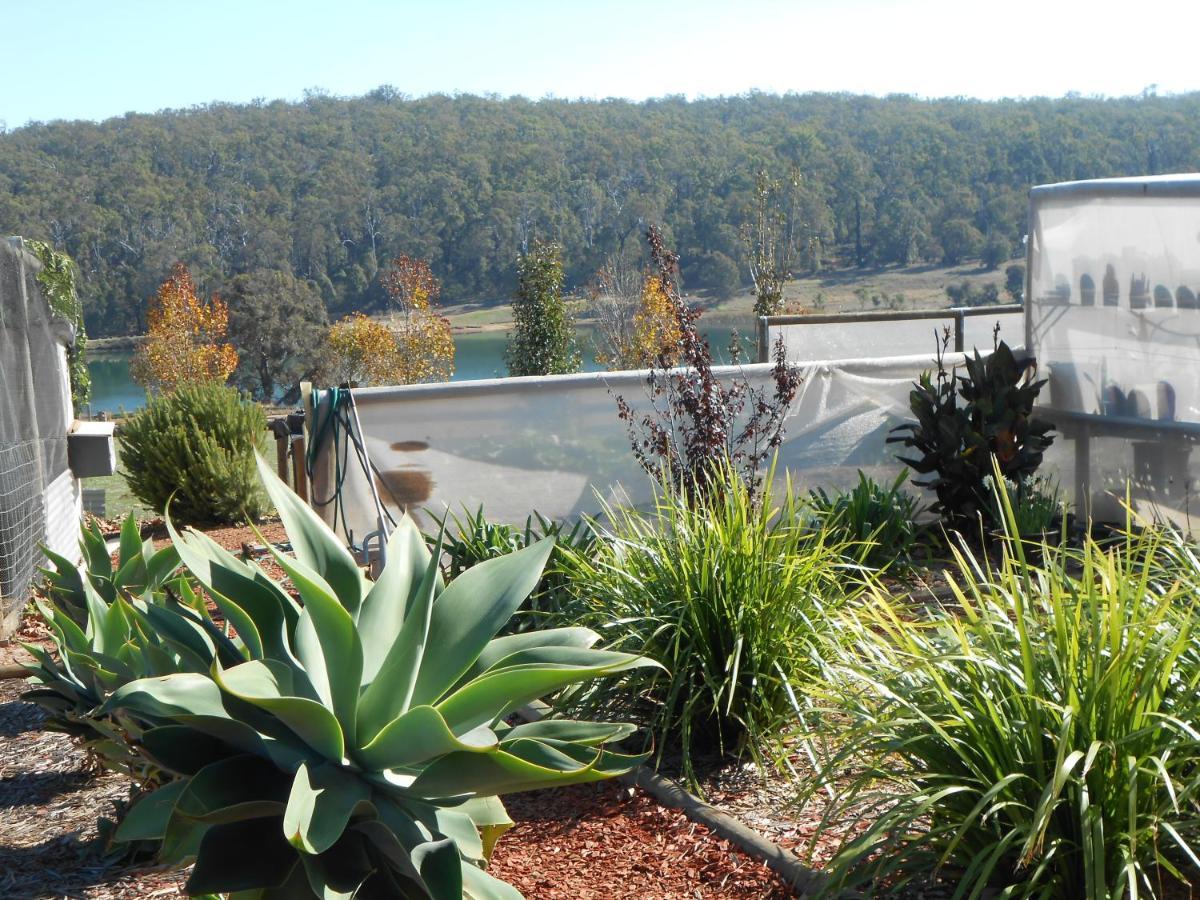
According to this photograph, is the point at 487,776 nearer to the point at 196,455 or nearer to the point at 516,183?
the point at 196,455

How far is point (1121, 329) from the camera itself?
695 centimetres

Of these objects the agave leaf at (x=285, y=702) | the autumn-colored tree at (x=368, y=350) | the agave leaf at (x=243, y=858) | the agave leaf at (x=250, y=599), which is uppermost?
the agave leaf at (x=250, y=599)

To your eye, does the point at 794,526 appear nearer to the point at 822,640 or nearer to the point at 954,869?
the point at 822,640

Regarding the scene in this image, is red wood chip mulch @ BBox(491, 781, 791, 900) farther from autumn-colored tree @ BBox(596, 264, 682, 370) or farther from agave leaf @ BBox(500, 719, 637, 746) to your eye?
autumn-colored tree @ BBox(596, 264, 682, 370)

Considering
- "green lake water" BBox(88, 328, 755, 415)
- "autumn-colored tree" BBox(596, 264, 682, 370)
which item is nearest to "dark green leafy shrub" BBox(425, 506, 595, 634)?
"autumn-colored tree" BBox(596, 264, 682, 370)

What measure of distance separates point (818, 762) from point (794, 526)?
802 mm

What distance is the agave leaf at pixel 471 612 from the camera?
237 centimetres

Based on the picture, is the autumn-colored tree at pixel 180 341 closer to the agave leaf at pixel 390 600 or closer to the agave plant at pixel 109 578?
the agave plant at pixel 109 578

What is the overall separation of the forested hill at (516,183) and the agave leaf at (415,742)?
43867mm

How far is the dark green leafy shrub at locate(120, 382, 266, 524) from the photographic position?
31.7 ft

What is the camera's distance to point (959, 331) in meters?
8.89

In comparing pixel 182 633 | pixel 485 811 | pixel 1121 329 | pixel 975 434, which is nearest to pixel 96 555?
pixel 182 633

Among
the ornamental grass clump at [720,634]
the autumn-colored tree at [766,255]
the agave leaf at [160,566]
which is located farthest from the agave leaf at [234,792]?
the autumn-colored tree at [766,255]

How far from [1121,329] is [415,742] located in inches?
239
